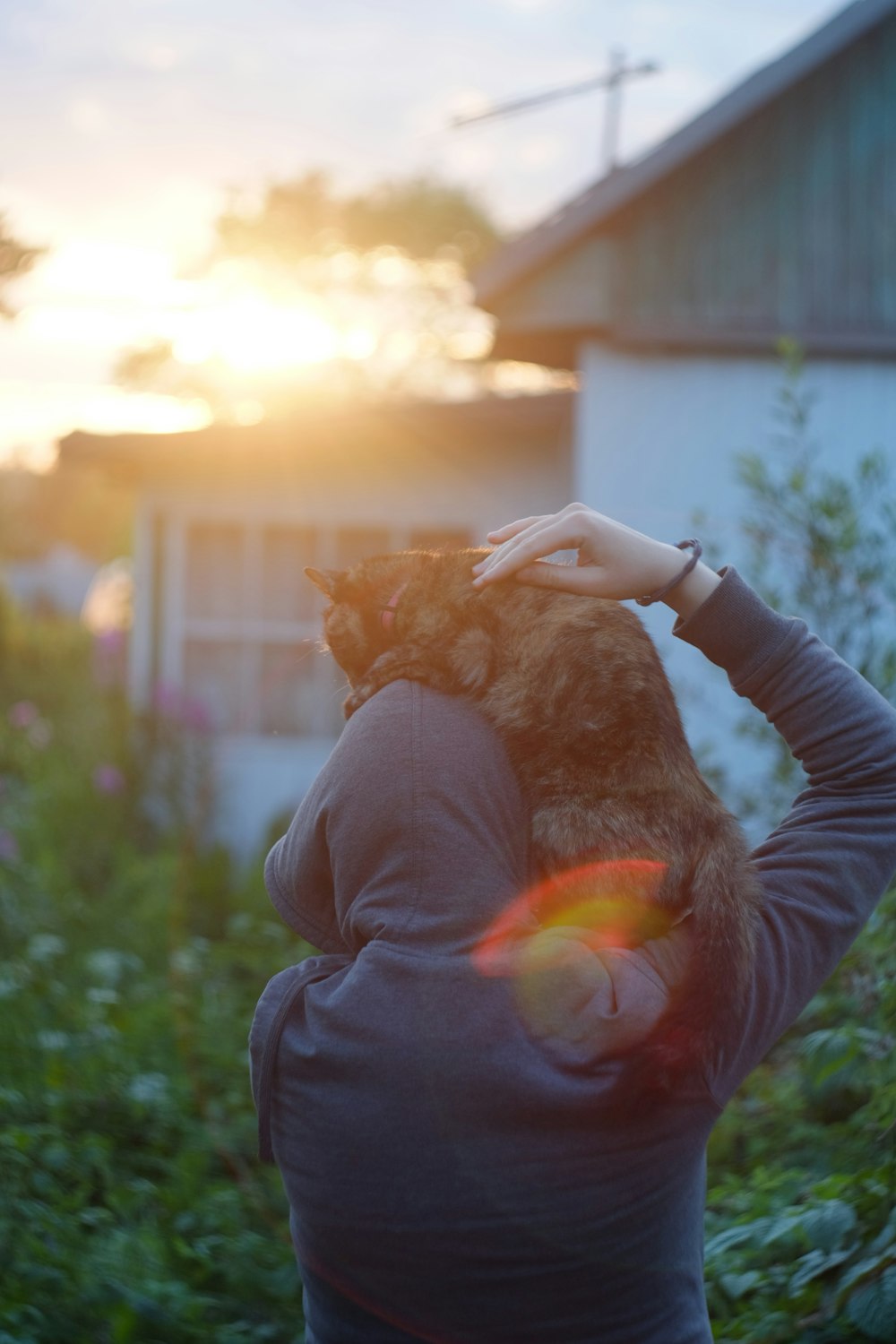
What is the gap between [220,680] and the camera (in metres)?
9.14

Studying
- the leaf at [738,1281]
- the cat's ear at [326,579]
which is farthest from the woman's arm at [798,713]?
the leaf at [738,1281]

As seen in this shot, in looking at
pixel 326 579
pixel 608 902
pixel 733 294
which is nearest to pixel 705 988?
pixel 608 902

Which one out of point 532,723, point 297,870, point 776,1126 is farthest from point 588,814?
point 776,1126

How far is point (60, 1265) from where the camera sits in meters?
2.79

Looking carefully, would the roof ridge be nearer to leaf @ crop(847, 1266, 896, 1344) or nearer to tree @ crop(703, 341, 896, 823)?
tree @ crop(703, 341, 896, 823)

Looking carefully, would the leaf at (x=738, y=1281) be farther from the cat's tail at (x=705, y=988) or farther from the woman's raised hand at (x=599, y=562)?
the woman's raised hand at (x=599, y=562)

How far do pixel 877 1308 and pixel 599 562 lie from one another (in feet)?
4.55

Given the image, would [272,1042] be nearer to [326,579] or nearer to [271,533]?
[326,579]

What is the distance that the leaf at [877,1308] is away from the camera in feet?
6.34

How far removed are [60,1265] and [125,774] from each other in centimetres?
597

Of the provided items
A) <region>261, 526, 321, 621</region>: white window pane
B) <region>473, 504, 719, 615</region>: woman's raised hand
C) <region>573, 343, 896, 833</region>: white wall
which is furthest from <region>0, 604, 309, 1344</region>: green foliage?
<region>573, 343, 896, 833</region>: white wall

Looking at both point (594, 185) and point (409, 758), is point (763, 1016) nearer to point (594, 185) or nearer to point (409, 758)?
point (409, 758)

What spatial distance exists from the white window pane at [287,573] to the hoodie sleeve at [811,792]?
7.58 m

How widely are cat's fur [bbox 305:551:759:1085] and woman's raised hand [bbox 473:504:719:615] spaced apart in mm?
83
